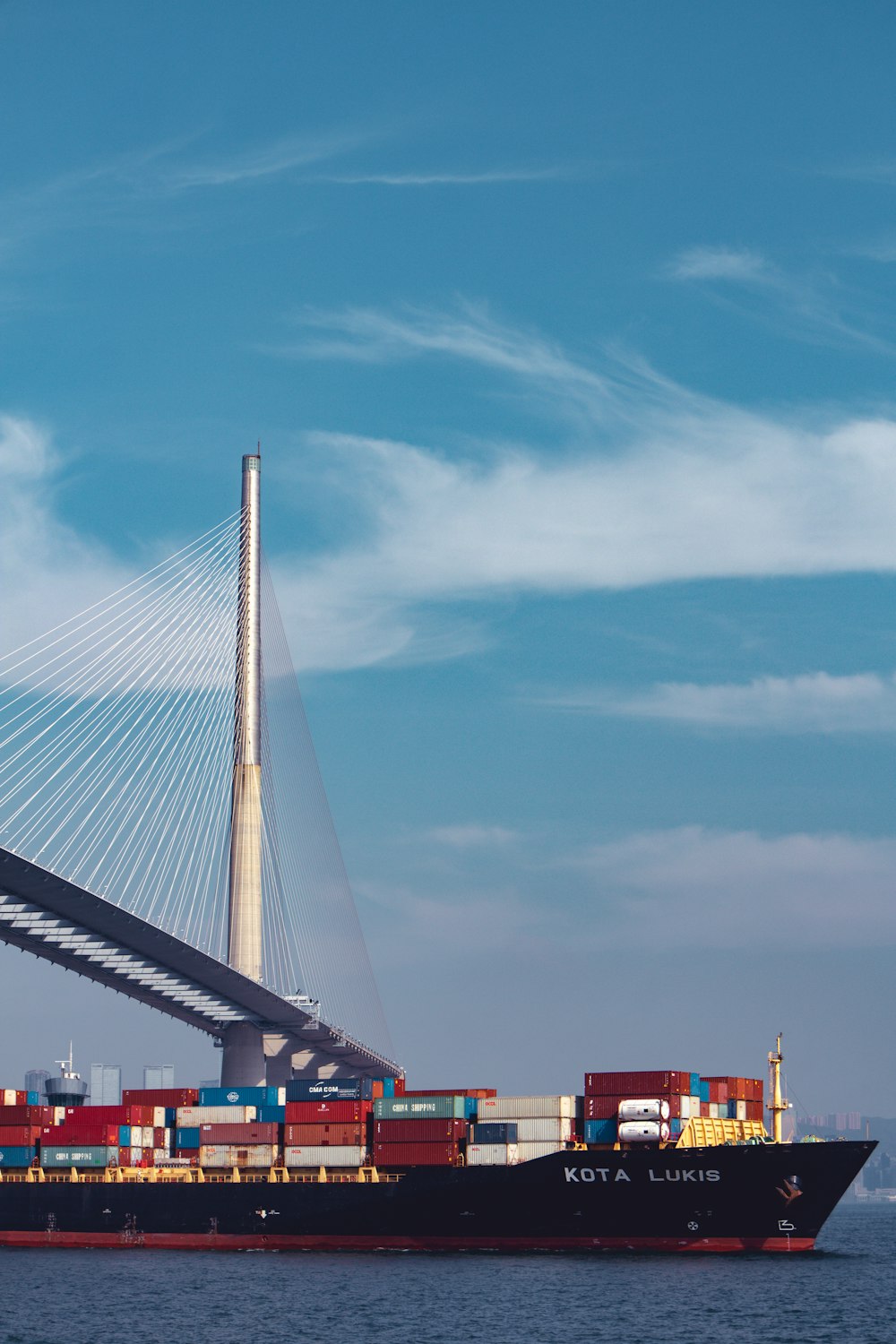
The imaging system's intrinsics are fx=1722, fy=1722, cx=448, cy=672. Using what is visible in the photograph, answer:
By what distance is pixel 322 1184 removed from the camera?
52.1m

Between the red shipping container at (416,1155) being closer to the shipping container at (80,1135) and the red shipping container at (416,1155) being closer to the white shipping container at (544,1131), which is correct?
the white shipping container at (544,1131)

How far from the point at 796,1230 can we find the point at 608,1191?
5549 millimetres

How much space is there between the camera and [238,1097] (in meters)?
55.5

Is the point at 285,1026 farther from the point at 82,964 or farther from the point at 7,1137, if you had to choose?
the point at 7,1137

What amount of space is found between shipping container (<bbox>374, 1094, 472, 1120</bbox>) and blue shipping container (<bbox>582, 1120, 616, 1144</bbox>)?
4.06 meters

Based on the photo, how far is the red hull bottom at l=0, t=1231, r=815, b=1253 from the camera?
48.9 m

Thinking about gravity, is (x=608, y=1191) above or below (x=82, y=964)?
below

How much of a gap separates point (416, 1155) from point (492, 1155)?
2.43 m

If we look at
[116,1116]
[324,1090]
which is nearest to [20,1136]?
[116,1116]

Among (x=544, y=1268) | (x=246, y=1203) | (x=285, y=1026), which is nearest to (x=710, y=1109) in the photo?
(x=544, y=1268)

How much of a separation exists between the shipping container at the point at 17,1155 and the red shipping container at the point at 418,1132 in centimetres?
1271

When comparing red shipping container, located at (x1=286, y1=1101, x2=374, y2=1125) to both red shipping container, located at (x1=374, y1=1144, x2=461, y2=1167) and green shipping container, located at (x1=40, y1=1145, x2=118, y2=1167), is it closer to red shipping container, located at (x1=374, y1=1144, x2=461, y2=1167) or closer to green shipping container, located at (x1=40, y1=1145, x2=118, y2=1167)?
red shipping container, located at (x1=374, y1=1144, x2=461, y2=1167)

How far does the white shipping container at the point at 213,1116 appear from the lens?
5466 centimetres

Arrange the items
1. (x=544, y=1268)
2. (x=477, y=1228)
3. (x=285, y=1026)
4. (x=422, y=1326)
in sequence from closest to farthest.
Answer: (x=422, y=1326) < (x=544, y=1268) < (x=477, y=1228) < (x=285, y=1026)
